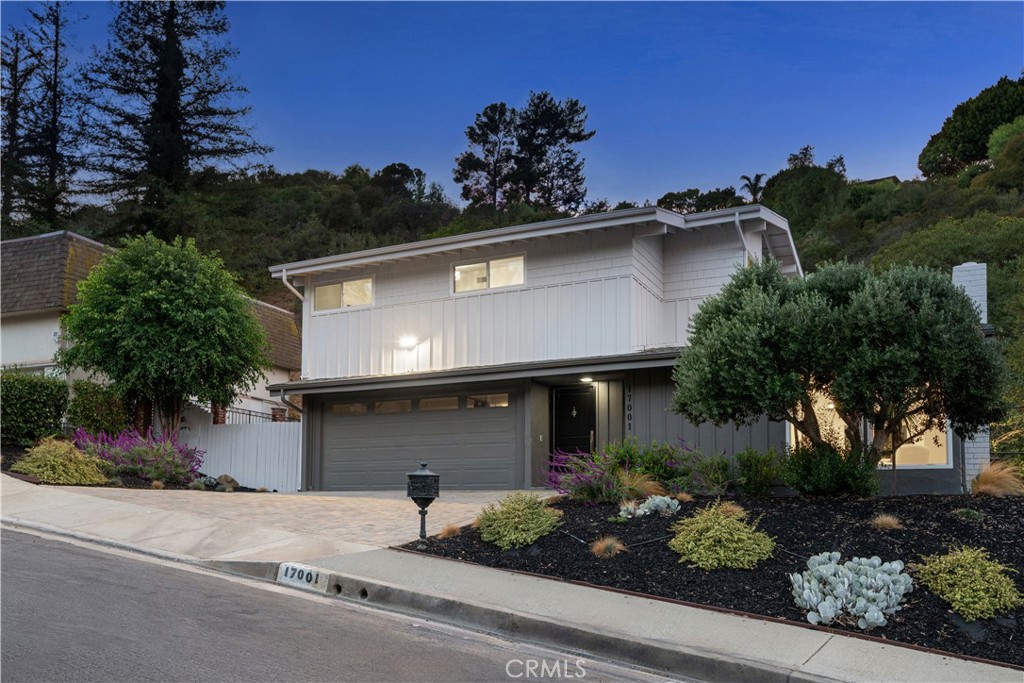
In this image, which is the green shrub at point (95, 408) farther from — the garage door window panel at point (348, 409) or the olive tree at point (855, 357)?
the olive tree at point (855, 357)

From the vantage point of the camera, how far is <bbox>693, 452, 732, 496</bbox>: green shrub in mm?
13096

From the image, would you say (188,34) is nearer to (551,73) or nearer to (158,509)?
(551,73)

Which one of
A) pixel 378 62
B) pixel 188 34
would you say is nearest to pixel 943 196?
pixel 378 62

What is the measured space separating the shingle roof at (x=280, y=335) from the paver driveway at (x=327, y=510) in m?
12.1

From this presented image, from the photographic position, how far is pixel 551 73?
44.3 m

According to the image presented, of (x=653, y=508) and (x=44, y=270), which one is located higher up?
(x=44, y=270)

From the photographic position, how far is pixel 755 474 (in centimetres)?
1289

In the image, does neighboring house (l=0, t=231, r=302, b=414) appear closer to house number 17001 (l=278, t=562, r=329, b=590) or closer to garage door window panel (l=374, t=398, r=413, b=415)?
garage door window panel (l=374, t=398, r=413, b=415)

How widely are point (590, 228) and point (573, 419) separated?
3.71m

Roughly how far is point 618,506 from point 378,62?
2645 cm

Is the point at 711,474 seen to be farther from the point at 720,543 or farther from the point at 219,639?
the point at 219,639

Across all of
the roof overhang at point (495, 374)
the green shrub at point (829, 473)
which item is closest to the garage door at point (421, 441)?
the roof overhang at point (495, 374)

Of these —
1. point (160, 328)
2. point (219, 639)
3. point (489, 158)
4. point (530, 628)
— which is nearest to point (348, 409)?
point (160, 328)

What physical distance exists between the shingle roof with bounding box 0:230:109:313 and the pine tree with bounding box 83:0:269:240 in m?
15.1
